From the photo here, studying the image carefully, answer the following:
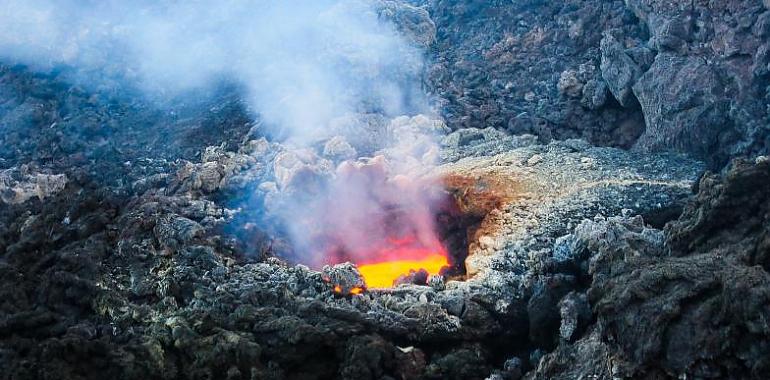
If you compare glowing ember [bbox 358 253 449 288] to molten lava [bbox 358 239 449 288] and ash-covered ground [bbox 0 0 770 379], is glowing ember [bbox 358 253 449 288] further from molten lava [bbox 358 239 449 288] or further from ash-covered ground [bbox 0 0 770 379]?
ash-covered ground [bbox 0 0 770 379]

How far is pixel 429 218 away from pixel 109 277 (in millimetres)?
6585

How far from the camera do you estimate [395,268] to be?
15109mm

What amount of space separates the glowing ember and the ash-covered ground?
0.52m

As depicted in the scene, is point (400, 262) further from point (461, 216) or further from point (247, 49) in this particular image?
point (247, 49)

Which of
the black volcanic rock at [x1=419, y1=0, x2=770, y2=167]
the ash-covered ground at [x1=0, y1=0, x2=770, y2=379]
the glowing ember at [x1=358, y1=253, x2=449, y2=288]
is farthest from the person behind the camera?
the black volcanic rock at [x1=419, y1=0, x2=770, y2=167]

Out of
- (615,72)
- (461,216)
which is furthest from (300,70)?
(615,72)

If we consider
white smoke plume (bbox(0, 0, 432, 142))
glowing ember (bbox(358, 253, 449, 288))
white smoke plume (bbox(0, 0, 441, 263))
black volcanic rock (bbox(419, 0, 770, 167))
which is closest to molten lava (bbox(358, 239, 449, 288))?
glowing ember (bbox(358, 253, 449, 288))

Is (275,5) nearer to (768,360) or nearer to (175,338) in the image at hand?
(175,338)

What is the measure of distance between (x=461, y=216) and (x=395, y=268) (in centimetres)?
172

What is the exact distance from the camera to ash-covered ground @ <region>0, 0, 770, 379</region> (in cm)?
970

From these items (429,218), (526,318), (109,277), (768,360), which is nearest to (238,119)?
(429,218)

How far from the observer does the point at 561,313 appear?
10297 mm

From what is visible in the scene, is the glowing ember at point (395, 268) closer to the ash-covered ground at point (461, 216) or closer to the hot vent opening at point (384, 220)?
the hot vent opening at point (384, 220)

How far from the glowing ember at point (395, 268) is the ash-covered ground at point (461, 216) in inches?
20.6
